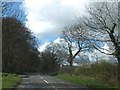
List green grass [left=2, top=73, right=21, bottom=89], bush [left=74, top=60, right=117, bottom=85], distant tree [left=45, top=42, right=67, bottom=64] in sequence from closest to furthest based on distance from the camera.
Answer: green grass [left=2, top=73, right=21, bottom=89] < bush [left=74, top=60, right=117, bottom=85] < distant tree [left=45, top=42, right=67, bottom=64]

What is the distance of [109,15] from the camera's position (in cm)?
3841

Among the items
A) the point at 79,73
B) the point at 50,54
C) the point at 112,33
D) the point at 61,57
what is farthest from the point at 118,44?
the point at 50,54

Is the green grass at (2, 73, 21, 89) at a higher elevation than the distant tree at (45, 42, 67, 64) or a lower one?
lower

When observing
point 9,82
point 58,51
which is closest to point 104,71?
point 9,82

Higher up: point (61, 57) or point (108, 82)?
point (61, 57)

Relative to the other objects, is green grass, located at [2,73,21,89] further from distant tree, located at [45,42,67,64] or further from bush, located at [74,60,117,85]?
distant tree, located at [45,42,67,64]

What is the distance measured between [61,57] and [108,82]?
3246 inches

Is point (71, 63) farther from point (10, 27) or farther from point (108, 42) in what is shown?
point (10, 27)

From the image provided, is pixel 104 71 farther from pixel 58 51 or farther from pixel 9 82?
pixel 58 51

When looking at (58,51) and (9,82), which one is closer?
(9,82)

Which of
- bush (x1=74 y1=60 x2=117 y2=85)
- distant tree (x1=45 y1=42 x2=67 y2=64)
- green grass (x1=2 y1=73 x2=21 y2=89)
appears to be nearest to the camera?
green grass (x1=2 y1=73 x2=21 y2=89)

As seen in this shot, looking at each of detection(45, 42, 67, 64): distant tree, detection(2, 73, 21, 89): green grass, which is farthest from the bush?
detection(45, 42, 67, 64): distant tree

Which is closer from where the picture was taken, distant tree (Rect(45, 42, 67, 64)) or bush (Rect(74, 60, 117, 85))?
bush (Rect(74, 60, 117, 85))

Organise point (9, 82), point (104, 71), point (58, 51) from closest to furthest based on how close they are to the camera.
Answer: point (9, 82), point (104, 71), point (58, 51)
